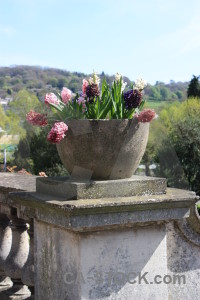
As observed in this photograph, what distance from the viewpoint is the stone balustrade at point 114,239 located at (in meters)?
2.93

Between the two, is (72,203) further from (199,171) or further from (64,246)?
(199,171)

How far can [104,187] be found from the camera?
2.98 meters

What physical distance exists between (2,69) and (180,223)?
331 ft

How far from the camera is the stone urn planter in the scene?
300 centimetres

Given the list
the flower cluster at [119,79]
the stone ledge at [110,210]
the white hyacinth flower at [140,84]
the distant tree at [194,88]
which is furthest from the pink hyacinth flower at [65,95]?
the distant tree at [194,88]

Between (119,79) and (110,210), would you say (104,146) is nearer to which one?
(110,210)

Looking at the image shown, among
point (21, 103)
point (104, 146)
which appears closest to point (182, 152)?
point (21, 103)

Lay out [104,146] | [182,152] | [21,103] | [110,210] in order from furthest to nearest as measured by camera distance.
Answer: [21,103] < [182,152] < [104,146] < [110,210]

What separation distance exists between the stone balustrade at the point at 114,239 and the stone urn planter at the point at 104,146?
3.8 inches

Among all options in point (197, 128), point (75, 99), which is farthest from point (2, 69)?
point (75, 99)

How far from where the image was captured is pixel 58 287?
317 cm

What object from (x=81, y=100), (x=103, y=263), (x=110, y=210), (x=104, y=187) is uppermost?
(x=81, y=100)

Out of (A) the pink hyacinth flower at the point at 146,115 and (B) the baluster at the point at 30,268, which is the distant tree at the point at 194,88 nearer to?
(B) the baluster at the point at 30,268

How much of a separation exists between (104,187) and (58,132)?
0.39 m
